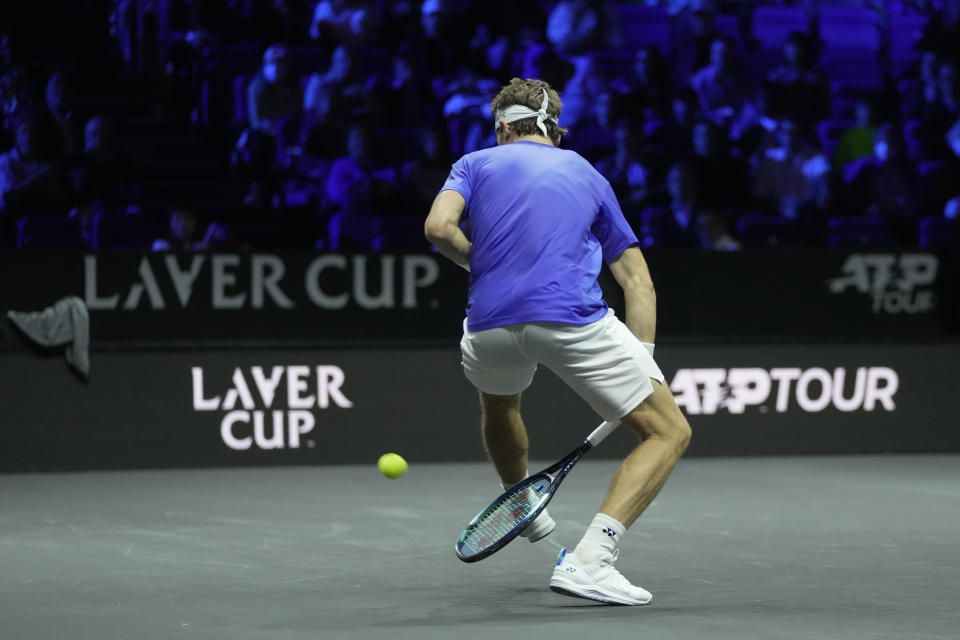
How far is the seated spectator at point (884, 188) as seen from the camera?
11.4 meters

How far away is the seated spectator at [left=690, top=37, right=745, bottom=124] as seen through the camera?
492 inches

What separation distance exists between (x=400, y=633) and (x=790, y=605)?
1196 millimetres

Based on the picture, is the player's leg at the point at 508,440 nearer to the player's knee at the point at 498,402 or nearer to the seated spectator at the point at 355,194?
the player's knee at the point at 498,402

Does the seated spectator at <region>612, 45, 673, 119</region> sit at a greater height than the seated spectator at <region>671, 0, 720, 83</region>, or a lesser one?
lesser

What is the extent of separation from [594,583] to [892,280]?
539 centimetres

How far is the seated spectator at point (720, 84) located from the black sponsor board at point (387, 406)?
377cm

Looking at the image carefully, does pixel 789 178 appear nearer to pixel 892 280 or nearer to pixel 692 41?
pixel 692 41

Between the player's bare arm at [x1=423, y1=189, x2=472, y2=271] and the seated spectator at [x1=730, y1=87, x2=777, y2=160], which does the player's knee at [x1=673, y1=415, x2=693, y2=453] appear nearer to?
the player's bare arm at [x1=423, y1=189, x2=472, y2=271]

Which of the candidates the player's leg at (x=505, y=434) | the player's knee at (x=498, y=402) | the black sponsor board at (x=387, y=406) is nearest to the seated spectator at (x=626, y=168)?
the black sponsor board at (x=387, y=406)

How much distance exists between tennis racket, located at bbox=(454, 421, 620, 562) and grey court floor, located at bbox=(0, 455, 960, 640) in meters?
0.15

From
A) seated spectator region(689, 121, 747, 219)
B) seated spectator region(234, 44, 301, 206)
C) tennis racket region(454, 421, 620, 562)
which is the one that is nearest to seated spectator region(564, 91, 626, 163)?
seated spectator region(689, 121, 747, 219)

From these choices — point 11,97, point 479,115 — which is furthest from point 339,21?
point 11,97

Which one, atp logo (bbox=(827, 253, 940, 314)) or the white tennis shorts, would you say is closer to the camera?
the white tennis shorts

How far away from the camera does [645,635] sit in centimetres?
409
